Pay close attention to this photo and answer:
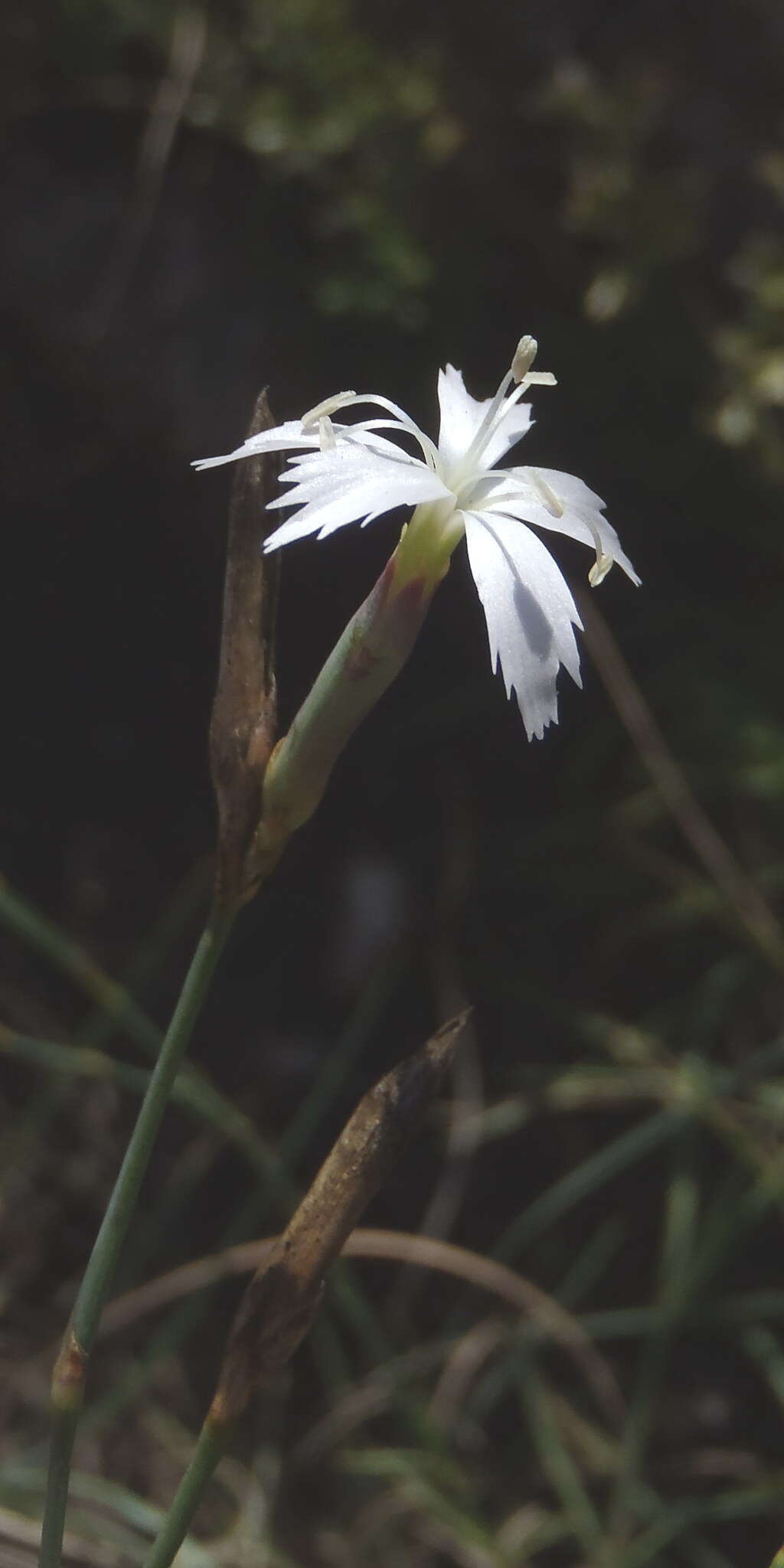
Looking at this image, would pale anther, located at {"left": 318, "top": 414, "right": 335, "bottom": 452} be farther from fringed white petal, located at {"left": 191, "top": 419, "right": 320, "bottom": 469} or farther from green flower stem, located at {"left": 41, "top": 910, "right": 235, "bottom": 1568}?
green flower stem, located at {"left": 41, "top": 910, "right": 235, "bottom": 1568}

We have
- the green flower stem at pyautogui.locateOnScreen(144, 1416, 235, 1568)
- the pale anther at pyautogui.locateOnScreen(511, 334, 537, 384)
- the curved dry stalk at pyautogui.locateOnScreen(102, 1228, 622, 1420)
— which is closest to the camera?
the green flower stem at pyautogui.locateOnScreen(144, 1416, 235, 1568)

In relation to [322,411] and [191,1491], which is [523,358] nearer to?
[322,411]

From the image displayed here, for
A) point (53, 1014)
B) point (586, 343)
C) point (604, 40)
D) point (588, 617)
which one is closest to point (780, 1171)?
point (588, 617)

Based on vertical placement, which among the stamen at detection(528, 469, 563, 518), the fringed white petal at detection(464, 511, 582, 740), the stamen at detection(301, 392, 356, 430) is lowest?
the fringed white petal at detection(464, 511, 582, 740)

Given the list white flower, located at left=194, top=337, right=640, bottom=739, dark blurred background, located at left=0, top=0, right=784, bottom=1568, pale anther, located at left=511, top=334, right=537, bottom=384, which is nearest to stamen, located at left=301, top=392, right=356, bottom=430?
white flower, located at left=194, top=337, right=640, bottom=739

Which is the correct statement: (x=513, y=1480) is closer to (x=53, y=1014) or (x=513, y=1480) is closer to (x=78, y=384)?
(x=53, y=1014)

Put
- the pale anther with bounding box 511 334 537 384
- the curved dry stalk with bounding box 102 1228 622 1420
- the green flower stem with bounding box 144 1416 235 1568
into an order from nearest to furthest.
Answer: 1. the green flower stem with bounding box 144 1416 235 1568
2. the pale anther with bounding box 511 334 537 384
3. the curved dry stalk with bounding box 102 1228 622 1420

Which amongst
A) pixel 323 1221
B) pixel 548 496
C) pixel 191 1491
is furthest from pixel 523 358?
pixel 191 1491
